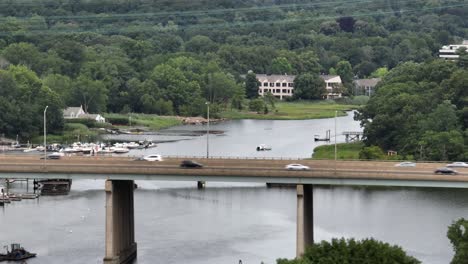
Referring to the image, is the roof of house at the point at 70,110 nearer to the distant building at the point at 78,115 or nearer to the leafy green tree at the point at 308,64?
the distant building at the point at 78,115

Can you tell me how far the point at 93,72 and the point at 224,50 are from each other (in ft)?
92.6

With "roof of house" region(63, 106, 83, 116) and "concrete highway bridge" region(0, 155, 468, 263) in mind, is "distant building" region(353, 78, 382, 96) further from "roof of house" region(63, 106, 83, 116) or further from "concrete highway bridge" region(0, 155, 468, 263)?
"concrete highway bridge" region(0, 155, 468, 263)

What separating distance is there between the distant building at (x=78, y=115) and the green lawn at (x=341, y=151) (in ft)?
75.3

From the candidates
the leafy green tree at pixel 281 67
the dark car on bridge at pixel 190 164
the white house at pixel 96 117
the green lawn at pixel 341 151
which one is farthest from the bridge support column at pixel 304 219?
the leafy green tree at pixel 281 67

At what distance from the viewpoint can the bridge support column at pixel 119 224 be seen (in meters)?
47.8

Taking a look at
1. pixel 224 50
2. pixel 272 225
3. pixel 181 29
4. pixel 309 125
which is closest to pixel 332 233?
pixel 272 225

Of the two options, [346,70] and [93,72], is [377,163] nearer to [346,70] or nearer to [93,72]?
[93,72]

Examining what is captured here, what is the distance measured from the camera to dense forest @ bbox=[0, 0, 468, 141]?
10738cm

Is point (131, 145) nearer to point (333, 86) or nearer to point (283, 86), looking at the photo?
point (283, 86)

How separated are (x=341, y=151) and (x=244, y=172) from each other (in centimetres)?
3447

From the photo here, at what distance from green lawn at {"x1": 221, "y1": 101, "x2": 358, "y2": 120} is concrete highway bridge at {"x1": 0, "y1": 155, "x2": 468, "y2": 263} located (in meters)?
63.1

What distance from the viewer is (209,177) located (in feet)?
159

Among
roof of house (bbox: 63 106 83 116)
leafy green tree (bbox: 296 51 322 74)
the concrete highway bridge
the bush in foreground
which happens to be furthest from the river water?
leafy green tree (bbox: 296 51 322 74)

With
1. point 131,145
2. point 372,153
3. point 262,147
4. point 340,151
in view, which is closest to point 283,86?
point 131,145
